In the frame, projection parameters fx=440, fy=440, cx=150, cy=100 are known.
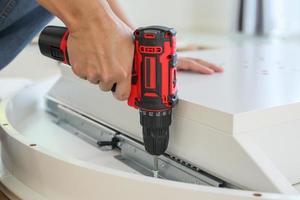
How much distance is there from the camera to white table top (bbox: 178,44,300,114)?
0.63 meters

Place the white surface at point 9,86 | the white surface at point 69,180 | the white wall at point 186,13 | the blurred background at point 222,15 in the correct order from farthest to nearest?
1. the white wall at point 186,13
2. the blurred background at point 222,15
3. the white surface at point 9,86
4. the white surface at point 69,180

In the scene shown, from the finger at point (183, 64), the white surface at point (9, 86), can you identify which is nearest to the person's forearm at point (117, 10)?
the finger at point (183, 64)

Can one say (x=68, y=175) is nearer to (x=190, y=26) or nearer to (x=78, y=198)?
(x=78, y=198)

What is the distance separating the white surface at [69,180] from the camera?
1.70 feet

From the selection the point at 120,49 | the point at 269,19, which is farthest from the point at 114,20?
the point at 269,19

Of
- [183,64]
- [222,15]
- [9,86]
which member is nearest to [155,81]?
[183,64]

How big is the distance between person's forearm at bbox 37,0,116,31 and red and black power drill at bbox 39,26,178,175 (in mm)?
45

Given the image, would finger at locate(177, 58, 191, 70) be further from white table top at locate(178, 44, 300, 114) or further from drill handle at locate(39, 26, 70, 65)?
drill handle at locate(39, 26, 70, 65)

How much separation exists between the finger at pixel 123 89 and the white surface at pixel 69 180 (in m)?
0.11

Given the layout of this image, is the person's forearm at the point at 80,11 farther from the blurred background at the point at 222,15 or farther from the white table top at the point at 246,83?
the blurred background at the point at 222,15

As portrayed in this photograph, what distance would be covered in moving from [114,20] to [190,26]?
7.25ft

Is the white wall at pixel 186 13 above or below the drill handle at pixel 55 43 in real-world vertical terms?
below

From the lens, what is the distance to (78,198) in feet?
2.01

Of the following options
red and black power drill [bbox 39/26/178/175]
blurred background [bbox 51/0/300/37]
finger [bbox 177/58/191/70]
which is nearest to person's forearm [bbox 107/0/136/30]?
finger [bbox 177/58/191/70]
